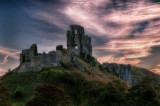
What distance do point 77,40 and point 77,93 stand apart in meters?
74.4

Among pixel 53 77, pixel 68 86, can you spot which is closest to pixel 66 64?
pixel 53 77

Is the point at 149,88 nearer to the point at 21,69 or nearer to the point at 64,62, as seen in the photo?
the point at 64,62

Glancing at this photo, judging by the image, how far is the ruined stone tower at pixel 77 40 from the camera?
4801 inches

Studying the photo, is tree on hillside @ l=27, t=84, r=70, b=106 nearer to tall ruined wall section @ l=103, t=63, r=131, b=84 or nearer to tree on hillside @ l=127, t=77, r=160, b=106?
tree on hillside @ l=127, t=77, r=160, b=106

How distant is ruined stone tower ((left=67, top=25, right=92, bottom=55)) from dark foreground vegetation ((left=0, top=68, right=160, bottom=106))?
62.6 meters

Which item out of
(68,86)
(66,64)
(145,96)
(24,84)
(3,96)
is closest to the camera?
(3,96)

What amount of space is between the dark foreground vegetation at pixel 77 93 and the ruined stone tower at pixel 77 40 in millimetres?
62597

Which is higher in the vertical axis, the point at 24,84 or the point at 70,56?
the point at 70,56

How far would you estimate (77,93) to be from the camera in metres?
52.4

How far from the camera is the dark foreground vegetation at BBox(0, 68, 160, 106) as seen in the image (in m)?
28.7

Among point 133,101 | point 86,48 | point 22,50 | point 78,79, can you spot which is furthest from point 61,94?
point 86,48

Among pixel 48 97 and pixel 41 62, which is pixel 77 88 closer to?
pixel 48 97

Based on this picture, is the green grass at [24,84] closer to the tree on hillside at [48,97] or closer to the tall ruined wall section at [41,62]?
the tall ruined wall section at [41,62]

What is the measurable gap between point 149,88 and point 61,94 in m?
20.8
